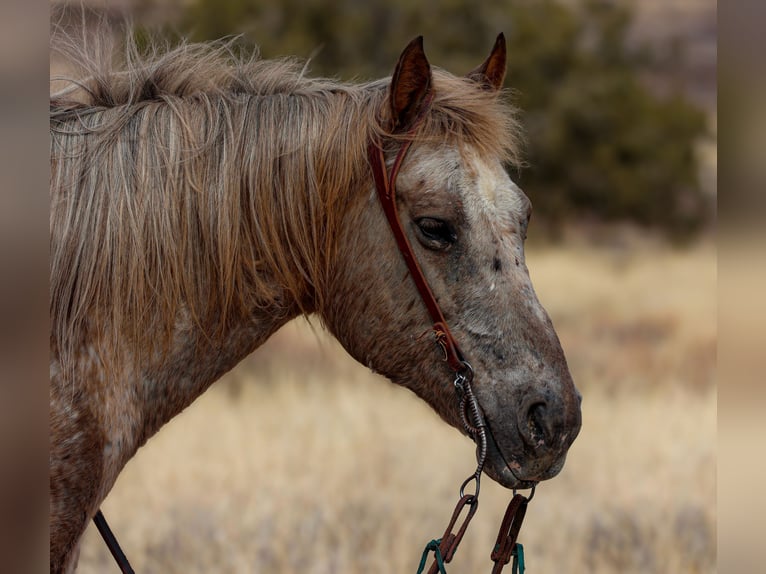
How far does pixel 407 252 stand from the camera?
2.36m

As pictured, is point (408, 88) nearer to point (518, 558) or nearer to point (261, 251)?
point (261, 251)

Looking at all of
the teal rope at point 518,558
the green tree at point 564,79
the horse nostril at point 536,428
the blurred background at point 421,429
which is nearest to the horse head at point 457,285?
the horse nostril at point 536,428

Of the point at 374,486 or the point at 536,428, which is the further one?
the point at 374,486

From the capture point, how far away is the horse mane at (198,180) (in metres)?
2.22

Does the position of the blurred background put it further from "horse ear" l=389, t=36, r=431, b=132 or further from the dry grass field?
"horse ear" l=389, t=36, r=431, b=132

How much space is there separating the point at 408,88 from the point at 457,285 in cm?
61

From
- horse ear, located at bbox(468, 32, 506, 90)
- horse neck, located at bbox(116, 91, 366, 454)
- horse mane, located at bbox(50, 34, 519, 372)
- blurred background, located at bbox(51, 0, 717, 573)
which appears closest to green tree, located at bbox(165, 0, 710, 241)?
blurred background, located at bbox(51, 0, 717, 573)

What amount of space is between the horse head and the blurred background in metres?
0.36

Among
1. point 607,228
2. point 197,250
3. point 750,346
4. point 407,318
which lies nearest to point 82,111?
point 197,250

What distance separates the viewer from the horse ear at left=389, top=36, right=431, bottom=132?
2.34 meters

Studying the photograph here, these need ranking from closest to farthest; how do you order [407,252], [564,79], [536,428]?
[536,428]
[407,252]
[564,79]

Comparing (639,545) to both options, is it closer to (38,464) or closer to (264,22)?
(38,464)

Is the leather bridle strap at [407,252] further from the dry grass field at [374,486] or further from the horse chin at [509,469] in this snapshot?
the dry grass field at [374,486]

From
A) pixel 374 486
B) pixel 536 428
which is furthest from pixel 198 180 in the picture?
pixel 374 486
